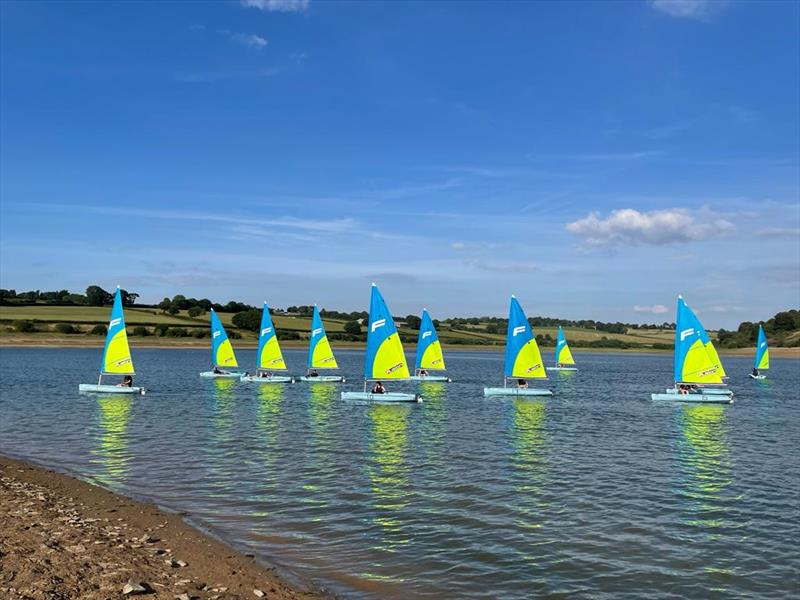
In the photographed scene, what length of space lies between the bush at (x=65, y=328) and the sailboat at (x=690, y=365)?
123022 mm

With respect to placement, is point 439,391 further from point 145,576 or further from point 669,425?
point 145,576

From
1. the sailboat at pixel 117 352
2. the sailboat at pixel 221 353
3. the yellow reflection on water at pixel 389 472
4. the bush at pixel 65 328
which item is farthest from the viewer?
the bush at pixel 65 328

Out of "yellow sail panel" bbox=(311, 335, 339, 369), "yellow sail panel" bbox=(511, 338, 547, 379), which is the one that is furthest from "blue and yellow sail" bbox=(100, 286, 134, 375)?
"yellow sail panel" bbox=(511, 338, 547, 379)

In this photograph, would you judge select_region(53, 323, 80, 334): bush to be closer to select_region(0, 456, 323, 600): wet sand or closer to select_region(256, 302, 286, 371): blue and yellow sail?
select_region(256, 302, 286, 371): blue and yellow sail

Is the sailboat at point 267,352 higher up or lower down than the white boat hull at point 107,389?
higher up

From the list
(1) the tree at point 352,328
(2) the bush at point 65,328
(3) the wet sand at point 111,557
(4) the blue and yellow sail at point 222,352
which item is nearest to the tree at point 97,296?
(2) the bush at point 65,328

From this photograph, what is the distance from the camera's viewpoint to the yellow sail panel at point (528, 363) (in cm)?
5631

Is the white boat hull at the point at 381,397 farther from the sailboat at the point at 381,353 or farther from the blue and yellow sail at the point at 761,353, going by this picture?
the blue and yellow sail at the point at 761,353

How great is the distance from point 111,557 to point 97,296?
19030cm

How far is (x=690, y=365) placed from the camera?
54.0 meters

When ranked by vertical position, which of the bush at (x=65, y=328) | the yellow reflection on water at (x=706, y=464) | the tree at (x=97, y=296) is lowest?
the yellow reflection on water at (x=706, y=464)

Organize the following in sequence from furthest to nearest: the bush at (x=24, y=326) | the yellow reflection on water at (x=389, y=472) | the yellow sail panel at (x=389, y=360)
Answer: the bush at (x=24, y=326) < the yellow sail panel at (x=389, y=360) < the yellow reflection on water at (x=389, y=472)

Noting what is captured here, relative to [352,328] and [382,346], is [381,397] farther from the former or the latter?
[352,328]

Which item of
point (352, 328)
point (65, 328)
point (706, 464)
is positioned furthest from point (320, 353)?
point (352, 328)
